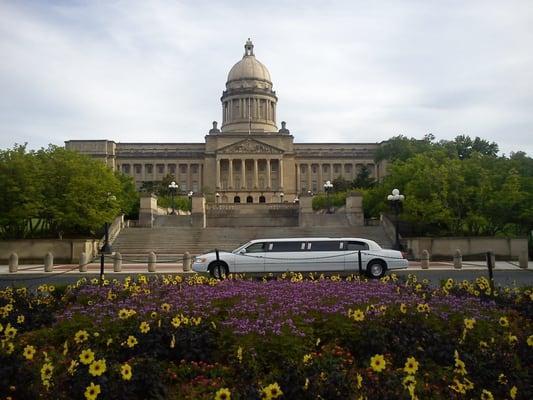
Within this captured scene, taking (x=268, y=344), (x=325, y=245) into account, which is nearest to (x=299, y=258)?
(x=325, y=245)

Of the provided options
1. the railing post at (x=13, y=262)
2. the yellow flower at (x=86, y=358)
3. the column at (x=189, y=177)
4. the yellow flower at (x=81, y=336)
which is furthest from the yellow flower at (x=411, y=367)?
the column at (x=189, y=177)

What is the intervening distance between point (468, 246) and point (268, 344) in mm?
27301

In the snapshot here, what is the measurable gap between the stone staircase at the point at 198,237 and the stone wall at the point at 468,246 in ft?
12.8

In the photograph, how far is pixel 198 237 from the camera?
38.6 m

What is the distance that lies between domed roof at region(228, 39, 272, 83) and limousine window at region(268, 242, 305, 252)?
106255mm

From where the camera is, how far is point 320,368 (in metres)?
6.05

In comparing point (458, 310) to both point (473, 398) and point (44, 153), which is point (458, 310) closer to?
point (473, 398)

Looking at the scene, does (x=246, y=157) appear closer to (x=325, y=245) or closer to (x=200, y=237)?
(x=200, y=237)

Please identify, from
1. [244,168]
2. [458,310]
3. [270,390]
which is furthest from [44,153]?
[244,168]

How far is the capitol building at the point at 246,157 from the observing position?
10900 cm

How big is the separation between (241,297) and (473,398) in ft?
18.8

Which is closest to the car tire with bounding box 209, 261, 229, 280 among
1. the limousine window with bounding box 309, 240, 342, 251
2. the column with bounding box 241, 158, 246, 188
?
the limousine window with bounding box 309, 240, 342, 251

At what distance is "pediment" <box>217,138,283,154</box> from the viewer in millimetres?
108875

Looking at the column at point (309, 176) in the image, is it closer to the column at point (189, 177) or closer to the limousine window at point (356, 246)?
the column at point (189, 177)
